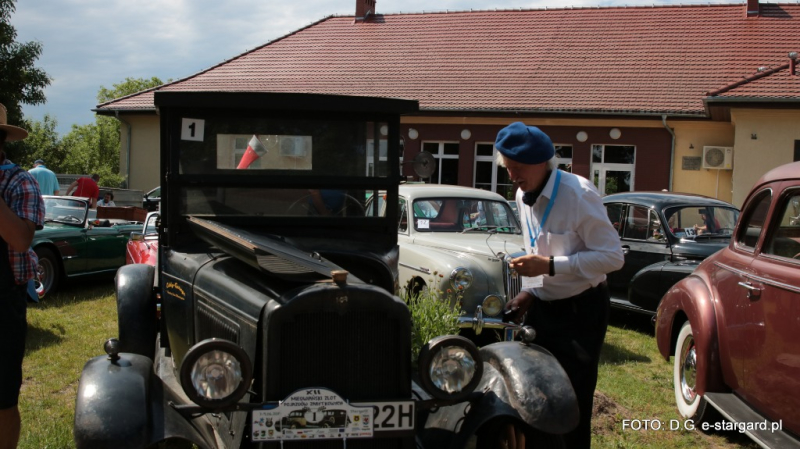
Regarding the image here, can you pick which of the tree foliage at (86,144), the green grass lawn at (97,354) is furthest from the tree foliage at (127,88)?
the green grass lawn at (97,354)

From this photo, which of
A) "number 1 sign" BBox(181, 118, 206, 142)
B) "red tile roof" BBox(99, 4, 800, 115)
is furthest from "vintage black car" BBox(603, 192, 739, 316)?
"red tile roof" BBox(99, 4, 800, 115)

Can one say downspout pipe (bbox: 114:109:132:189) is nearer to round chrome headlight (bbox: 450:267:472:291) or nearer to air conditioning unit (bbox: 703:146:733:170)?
air conditioning unit (bbox: 703:146:733:170)

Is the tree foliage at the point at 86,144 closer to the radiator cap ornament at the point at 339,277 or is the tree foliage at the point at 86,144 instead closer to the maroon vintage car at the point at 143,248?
the maroon vintage car at the point at 143,248

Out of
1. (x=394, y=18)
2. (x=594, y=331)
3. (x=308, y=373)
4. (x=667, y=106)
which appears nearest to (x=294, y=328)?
(x=308, y=373)

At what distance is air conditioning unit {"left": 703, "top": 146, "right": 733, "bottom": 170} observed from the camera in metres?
17.8

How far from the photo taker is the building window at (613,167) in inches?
770

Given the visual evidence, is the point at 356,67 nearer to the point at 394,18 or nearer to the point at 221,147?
the point at 394,18

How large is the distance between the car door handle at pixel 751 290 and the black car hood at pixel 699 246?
3.60m

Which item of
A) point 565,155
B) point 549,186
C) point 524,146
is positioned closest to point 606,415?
point 549,186

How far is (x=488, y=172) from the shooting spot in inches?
824

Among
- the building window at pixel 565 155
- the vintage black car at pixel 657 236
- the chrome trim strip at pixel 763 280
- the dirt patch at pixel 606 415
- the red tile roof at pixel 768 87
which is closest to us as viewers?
the chrome trim strip at pixel 763 280

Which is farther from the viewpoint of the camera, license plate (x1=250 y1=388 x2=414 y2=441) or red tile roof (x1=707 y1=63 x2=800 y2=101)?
red tile roof (x1=707 y1=63 x2=800 y2=101)

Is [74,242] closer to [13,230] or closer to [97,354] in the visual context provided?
[97,354]

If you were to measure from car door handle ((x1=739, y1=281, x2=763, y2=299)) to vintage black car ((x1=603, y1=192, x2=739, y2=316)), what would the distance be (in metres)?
3.25
